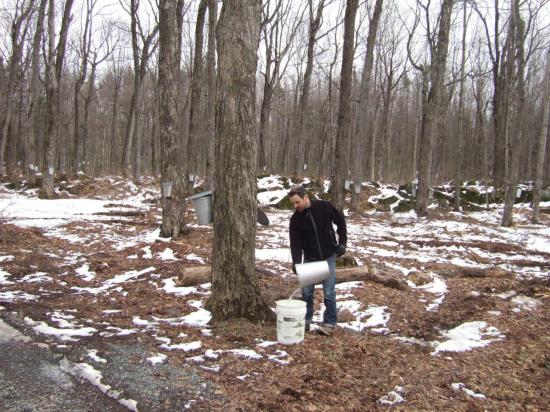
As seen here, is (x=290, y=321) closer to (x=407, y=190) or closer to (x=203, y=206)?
(x=203, y=206)

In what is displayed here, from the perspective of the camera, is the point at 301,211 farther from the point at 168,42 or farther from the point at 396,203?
the point at 396,203

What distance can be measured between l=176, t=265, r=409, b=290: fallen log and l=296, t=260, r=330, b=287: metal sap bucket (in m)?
2.30

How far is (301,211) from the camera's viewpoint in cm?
548

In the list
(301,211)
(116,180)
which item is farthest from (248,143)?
(116,180)

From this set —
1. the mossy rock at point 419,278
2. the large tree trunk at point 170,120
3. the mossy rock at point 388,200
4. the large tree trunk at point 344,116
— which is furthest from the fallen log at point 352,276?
the mossy rock at point 388,200

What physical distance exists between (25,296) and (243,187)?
375 cm

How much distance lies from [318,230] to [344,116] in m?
6.63

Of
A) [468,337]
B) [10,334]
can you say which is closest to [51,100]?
[10,334]

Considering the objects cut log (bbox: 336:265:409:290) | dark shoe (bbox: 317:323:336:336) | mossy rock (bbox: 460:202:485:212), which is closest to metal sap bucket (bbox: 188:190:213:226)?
cut log (bbox: 336:265:409:290)

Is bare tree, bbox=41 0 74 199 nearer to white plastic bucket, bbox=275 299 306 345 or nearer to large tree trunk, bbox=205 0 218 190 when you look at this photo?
large tree trunk, bbox=205 0 218 190

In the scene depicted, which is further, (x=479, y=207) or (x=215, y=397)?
(x=479, y=207)

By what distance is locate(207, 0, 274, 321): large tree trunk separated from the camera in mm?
5285

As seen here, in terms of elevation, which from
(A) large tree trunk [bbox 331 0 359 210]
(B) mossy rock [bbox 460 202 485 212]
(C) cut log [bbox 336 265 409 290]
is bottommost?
(C) cut log [bbox 336 265 409 290]

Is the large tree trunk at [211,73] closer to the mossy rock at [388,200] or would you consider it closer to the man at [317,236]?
the mossy rock at [388,200]
